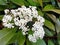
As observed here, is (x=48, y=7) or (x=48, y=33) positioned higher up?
(x=48, y=7)

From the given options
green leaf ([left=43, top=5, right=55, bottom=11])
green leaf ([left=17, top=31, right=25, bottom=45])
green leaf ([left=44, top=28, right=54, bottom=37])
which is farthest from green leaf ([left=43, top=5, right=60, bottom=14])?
green leaf ([left=17, top=31, right=25, bottom=45])

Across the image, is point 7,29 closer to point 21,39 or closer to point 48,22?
point 21,39

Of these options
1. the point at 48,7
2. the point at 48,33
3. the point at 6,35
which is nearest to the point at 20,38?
the point at 6,35

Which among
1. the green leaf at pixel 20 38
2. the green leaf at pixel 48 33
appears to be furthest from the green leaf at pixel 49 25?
the green leaf at pixel 20 38

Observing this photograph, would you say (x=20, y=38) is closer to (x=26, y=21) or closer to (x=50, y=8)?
(x=26, y=21)

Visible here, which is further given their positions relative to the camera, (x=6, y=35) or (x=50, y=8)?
(x=50, y=8)

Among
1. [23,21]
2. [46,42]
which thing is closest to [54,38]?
[46,42]

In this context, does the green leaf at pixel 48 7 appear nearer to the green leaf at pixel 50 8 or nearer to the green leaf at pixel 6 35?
the green leaf at pixel 50 8
